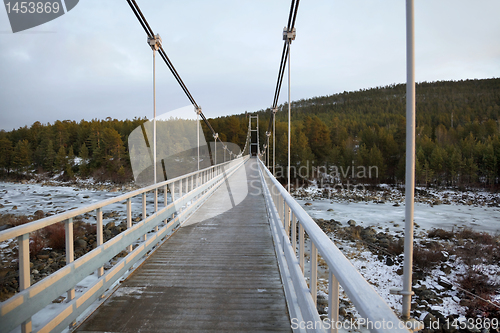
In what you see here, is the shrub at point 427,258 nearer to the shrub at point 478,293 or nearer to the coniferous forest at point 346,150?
the shrub at point 478,293

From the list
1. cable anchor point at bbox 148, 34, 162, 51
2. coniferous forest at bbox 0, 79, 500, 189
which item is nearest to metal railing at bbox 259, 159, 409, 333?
cable anchor point at bbox 148, 34, 162, 51

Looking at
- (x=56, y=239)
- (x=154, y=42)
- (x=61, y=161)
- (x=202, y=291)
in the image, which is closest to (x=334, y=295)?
(x=202, y=291)

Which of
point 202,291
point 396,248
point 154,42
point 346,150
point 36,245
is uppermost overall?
point 154,42

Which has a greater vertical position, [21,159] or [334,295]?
[21,159]

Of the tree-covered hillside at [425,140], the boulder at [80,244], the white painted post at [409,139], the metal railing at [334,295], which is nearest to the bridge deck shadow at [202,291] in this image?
the metal railing at [334,295]

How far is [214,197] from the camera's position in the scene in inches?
355

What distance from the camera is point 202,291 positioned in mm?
2699

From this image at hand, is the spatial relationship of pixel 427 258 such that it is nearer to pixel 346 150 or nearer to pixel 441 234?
pixel 441 234

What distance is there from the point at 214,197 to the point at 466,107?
96.7 metres

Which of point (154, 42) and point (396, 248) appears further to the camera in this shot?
point (396, 248)

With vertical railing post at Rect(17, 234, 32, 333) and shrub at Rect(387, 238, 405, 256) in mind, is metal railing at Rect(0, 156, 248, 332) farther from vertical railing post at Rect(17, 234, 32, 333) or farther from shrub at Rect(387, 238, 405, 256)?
shrub at Rect(387, 238, 405, 256)

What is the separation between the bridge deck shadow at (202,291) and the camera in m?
2.15

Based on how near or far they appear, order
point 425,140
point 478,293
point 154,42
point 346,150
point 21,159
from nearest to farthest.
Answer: point 154,42 → point 478,293 → point 21,159 → point 346,150 → point 425,140

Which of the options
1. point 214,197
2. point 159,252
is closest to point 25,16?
point 159,252
